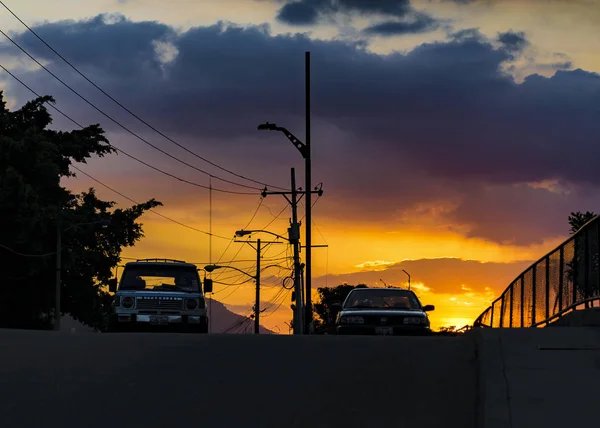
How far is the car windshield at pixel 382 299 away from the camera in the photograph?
23.7m

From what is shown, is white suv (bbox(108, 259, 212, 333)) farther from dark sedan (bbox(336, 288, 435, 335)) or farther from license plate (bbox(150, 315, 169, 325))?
dark sedan (bbox(336, 288, 435, 335))

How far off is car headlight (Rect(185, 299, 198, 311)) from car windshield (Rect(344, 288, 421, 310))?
3.72 m

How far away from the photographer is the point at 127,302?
2458 centimetres

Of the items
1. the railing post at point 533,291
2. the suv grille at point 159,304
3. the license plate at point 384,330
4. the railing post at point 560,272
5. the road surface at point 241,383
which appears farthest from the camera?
the suv grille at point 159,304

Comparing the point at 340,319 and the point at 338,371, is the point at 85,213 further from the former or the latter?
the point at 338,371

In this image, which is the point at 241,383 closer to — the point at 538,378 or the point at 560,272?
the point at 538,378

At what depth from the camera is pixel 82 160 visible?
60.2m

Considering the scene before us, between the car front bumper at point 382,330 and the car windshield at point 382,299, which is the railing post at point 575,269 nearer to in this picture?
the car front bumper at point 382,330

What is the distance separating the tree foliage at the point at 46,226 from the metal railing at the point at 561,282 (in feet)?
99.2

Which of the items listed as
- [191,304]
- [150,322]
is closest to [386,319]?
[191,304]

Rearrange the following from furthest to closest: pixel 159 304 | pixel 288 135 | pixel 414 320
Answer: pixel 288 135 → pixel 159 304 → pixel 414 320

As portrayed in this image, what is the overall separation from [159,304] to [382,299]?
5.37m

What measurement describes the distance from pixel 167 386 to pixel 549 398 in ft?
14.7

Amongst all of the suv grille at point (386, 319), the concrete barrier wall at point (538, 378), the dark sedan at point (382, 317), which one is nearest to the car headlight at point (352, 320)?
the dark sedan at point (382, 317)
